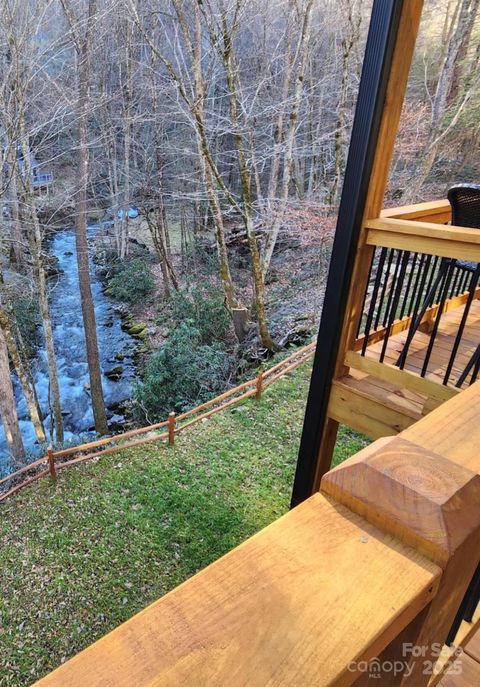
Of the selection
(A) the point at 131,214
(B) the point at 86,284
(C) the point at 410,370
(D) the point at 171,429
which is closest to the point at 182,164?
(A) the point at 131,214

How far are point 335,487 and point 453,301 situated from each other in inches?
141

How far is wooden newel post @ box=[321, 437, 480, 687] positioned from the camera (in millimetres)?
546

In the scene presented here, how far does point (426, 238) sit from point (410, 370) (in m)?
0.95

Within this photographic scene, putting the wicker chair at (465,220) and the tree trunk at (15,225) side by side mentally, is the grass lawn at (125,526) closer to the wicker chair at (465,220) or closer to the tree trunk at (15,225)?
the wicker chair at (465,220)

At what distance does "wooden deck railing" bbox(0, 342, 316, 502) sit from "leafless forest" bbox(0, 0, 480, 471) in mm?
996

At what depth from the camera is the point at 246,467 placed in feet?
19.6

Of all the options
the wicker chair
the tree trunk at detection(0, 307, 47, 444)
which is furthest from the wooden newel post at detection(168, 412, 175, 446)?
the wicker chair

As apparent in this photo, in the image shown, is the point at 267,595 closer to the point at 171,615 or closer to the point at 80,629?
the point at 171,615

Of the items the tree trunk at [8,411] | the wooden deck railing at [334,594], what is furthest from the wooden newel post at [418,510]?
the tree trunk at [8,411]

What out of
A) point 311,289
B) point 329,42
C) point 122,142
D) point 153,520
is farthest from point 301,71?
point 153,520

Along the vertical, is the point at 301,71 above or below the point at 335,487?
above

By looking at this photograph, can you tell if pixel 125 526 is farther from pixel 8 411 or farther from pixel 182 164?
pixel 182 164

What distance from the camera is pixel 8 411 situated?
7.02m

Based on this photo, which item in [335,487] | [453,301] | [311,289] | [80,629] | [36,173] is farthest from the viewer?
[311,289]
